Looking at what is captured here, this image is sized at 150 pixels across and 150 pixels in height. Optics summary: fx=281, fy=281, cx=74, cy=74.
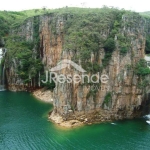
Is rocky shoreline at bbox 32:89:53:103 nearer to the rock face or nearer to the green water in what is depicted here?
the green water

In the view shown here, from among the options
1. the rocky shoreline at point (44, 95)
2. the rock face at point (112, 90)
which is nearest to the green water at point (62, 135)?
the rock face at point (112, 90)

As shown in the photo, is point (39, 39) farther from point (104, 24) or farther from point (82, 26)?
point (104, 24)

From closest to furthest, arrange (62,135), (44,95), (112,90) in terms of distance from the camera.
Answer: (62,135) → (112,90) → (44,95)

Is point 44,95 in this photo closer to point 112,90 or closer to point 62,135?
point 112,90

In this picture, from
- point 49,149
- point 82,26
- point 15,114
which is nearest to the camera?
point 49,149

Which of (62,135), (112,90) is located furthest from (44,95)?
(62,135)

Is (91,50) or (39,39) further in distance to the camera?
(39,39)

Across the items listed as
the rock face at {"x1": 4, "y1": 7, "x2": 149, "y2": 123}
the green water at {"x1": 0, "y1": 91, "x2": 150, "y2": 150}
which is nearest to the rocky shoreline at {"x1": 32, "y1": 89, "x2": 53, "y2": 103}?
the green water at {"x1": 0, "y1": 91, "x2": 150, "y2": 150}

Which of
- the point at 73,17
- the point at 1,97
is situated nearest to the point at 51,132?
the point at 1,97

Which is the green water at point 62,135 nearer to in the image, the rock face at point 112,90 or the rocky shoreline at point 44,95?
the rock face at point 112,90
